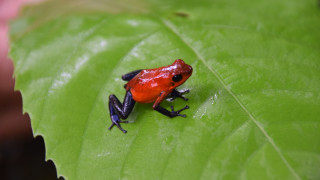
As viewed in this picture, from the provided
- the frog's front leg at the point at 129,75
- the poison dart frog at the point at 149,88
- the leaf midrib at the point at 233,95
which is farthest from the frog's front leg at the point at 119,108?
the leaf midrib at the point at 233,95

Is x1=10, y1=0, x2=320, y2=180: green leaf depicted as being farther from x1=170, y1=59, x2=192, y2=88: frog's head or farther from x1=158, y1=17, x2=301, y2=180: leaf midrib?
x1=170, y1=59, x2=192, y2=88: frog's head

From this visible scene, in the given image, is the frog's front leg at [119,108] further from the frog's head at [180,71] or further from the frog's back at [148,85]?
the frog's head at [180,71]

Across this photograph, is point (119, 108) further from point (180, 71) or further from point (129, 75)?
point (180, 71)

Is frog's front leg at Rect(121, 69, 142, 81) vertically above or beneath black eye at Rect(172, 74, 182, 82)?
beneath

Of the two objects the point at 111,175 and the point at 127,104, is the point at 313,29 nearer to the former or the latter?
the point at 127,104

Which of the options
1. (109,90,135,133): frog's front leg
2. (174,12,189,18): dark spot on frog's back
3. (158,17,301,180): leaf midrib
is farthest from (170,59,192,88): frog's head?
(174,12,189,18): dark spot on frog's back

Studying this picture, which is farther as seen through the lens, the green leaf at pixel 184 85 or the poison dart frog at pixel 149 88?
the poison dart frog at pixel 149 88
